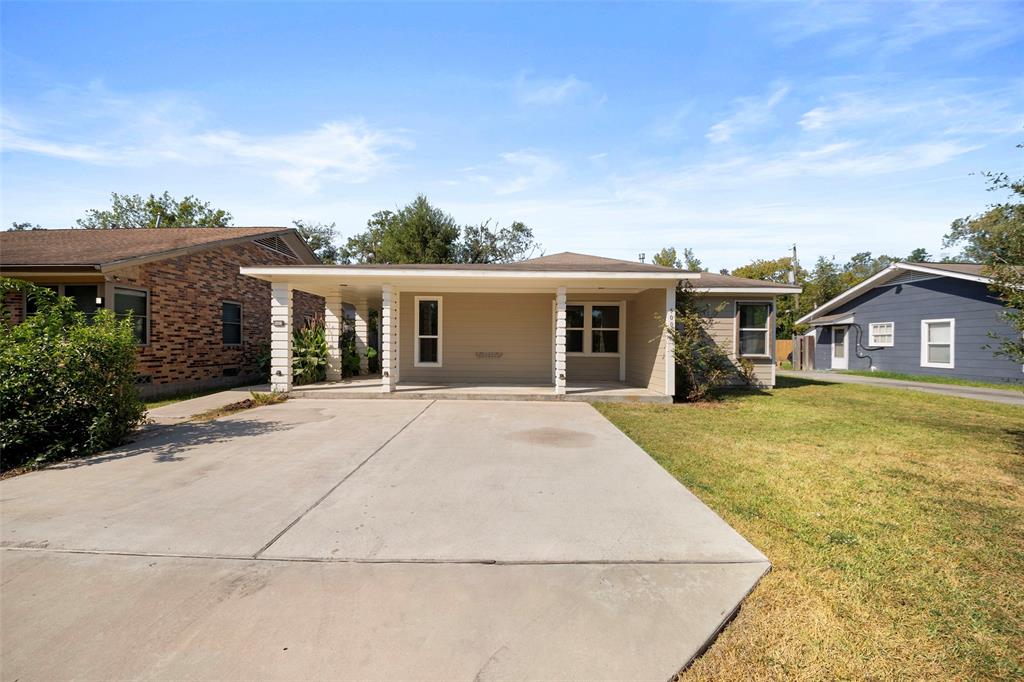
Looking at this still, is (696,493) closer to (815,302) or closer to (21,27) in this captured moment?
(21,27)

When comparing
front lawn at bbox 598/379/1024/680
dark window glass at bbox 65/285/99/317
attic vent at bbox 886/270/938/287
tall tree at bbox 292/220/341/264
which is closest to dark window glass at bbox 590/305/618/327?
front lawn at bbox 598/379/1024/680

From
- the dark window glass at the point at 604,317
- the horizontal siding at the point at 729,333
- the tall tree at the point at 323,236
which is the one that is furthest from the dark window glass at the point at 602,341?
the tall tree at the point at 323,236

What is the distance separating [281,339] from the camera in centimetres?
991

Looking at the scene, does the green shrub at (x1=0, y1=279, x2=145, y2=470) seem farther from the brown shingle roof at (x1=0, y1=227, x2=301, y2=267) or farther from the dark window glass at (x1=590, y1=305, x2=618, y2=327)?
the dark window glass at (x1=590, y1=305, x2=618, y2=327)

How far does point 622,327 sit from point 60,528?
447 inches

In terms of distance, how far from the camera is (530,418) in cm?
775

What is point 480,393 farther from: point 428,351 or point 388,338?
point 428,351

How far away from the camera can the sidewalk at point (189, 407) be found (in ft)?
24.7

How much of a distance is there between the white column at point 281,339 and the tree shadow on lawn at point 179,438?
8.25 ft

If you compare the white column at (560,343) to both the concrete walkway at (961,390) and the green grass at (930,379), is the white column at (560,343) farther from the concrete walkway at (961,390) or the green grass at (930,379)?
the green grass at (930,379)

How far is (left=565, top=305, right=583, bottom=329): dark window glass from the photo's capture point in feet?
40.7

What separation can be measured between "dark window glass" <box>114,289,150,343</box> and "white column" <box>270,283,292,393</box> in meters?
3.04

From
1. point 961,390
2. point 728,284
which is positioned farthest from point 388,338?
point 961,390

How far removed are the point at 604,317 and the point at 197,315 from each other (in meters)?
11.2
